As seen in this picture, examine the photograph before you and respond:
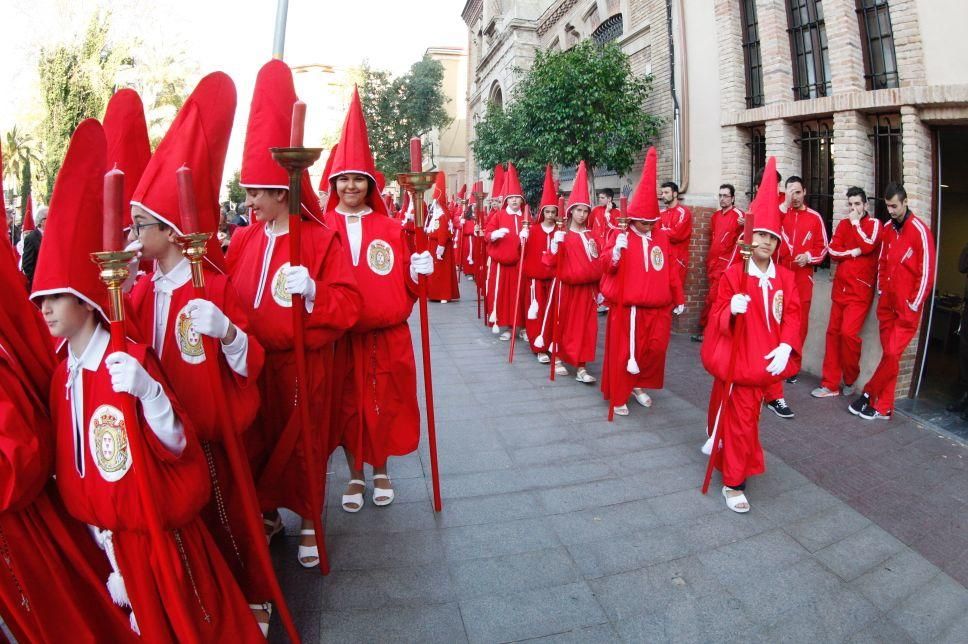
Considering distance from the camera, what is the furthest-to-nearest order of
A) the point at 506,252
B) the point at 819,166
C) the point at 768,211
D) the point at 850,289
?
the point at 506,252
the point at 819,166
the point at 850,289
the point at 768,211

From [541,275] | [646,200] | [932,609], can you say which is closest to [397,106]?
[541,275]

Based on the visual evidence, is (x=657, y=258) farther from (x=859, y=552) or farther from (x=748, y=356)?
(x=859, y=552)

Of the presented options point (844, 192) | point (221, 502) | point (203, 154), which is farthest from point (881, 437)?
point (203, 154)

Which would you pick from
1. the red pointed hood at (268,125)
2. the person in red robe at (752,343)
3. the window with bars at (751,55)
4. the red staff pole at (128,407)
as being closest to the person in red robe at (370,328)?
the red pointed hood at (268,125)

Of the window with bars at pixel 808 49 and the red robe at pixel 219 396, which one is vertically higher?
the window with bars at pixel 808 49

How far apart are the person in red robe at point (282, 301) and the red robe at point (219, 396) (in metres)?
0.38

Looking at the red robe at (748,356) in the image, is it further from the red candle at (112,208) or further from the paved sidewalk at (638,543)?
the red candle at (112,208)

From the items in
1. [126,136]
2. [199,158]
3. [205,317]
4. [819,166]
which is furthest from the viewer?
[819,166]

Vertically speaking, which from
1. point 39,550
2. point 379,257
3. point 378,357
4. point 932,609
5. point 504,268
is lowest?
point 932,609

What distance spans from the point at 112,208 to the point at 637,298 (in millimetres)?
4725

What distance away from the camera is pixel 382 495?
405cm

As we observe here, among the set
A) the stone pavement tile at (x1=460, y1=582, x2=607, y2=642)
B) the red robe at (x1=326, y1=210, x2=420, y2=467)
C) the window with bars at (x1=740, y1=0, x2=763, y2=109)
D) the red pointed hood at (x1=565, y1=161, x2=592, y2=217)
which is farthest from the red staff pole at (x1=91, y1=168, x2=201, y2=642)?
the window with bars at (x1=740, y1=0, x2=763, y2=109)

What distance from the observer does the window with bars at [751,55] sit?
8.57m

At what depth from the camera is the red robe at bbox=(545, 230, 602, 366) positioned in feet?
23.2
